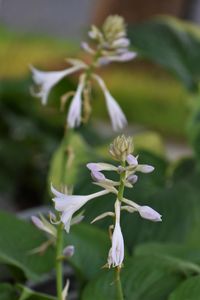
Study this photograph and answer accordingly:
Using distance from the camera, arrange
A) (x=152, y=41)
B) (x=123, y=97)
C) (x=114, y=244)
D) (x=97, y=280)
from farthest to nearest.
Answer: (x=123, y=97), (x=152, y=41), (x=97, y=280), (x=114, y=244)

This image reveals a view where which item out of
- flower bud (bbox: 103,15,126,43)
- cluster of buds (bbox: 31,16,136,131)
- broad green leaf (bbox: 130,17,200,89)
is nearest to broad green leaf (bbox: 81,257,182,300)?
cluster of buds (bbox: 31,16,136,131)

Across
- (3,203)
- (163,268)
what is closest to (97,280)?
(163,268)

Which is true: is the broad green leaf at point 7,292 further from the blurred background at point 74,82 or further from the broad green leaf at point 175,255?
the blurred background at point 74,82

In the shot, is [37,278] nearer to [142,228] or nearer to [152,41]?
[142,228]

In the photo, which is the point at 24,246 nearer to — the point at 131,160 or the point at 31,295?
the point at 31,295

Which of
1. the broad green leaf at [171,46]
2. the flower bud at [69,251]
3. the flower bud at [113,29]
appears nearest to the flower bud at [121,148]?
the flower bud at [69,251]

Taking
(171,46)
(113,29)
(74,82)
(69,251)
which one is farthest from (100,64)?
(74,82)
